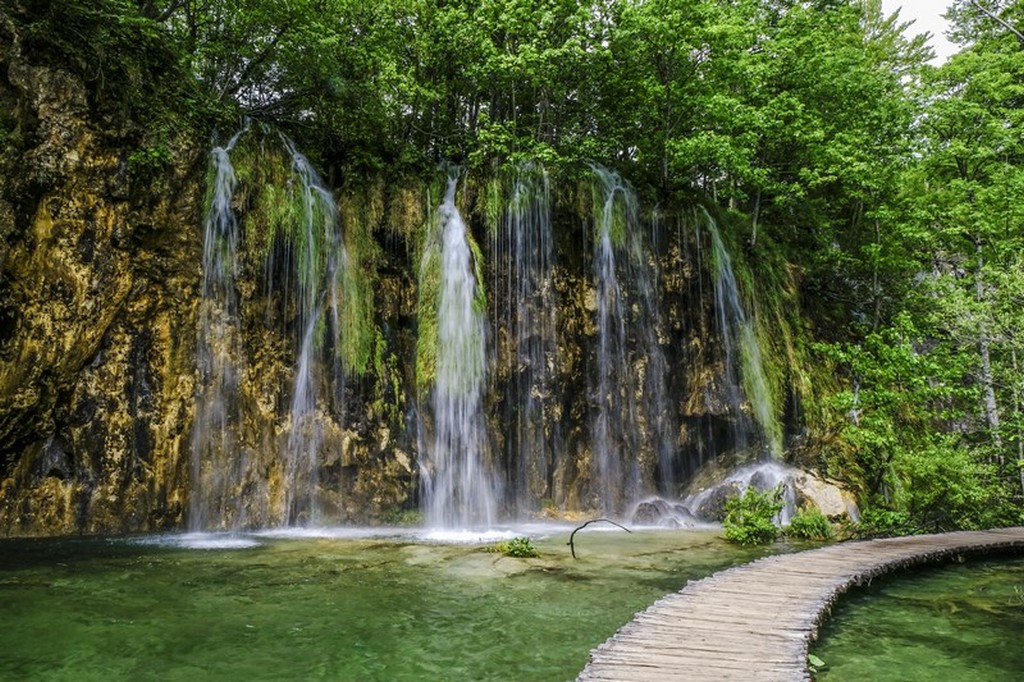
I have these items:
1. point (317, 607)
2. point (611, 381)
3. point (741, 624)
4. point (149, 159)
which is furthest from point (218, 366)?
Result: point (741, 624)

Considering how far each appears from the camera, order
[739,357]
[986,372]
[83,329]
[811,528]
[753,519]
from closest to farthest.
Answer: [753,519] → [83,329] → [811,528] → [986,372] → [739,357]

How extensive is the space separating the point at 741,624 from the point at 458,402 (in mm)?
9758

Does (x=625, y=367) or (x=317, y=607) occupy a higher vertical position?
(x=625, y=367)

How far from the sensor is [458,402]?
48.5 ft

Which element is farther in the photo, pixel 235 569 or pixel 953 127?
pixel 953 127

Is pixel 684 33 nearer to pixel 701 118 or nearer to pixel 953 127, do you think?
pixel 701 118

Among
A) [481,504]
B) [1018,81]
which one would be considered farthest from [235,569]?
[1018,81]

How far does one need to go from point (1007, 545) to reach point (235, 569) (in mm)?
11809

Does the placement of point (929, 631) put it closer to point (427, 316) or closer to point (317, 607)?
point (317, 607)

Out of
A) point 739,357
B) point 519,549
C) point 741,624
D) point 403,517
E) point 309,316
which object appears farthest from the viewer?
point 739,357

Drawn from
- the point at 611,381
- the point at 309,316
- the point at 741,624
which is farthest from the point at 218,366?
the point at 741,624

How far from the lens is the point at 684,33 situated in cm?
1722

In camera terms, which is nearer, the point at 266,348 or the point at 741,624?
the point at 741,624

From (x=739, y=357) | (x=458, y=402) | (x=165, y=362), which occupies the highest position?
(x=739, y=357)
